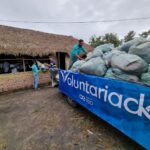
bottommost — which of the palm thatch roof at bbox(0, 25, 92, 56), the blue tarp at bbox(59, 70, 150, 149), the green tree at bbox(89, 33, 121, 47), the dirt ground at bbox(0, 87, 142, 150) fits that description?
the dirt ground at bbox(0, 87, 142, 150)

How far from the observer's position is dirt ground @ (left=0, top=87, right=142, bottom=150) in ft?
8.35

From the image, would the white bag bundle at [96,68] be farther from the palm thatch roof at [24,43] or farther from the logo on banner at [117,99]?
the palm thatch roof at [24,43]

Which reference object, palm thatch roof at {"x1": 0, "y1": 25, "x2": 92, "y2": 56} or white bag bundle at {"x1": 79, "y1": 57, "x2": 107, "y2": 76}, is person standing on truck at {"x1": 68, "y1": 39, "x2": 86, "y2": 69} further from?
palm thatch roof at {"x1": 0, "y1": 25, "x2": 92, "y2": 56}

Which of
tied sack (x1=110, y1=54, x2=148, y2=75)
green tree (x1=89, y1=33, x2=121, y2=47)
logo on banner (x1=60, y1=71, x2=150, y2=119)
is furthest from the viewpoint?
green tree (x1=89, y1=33, x2=121, y2=47)

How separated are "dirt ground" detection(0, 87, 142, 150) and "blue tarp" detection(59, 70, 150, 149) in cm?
53

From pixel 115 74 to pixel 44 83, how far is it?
7.08m

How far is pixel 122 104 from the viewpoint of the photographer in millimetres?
2064

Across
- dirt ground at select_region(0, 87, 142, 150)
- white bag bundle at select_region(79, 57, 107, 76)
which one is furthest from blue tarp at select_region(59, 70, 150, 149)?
dirt ground at select_region(0, 87, 142, 150)

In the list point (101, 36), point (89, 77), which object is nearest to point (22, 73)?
point (89, 77)

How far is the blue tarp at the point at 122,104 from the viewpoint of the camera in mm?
1761

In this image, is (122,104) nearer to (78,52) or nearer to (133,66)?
(133,66)

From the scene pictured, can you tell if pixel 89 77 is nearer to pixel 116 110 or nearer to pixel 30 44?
pixel 116 110

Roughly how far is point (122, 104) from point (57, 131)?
181 cm

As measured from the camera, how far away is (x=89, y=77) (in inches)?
115
